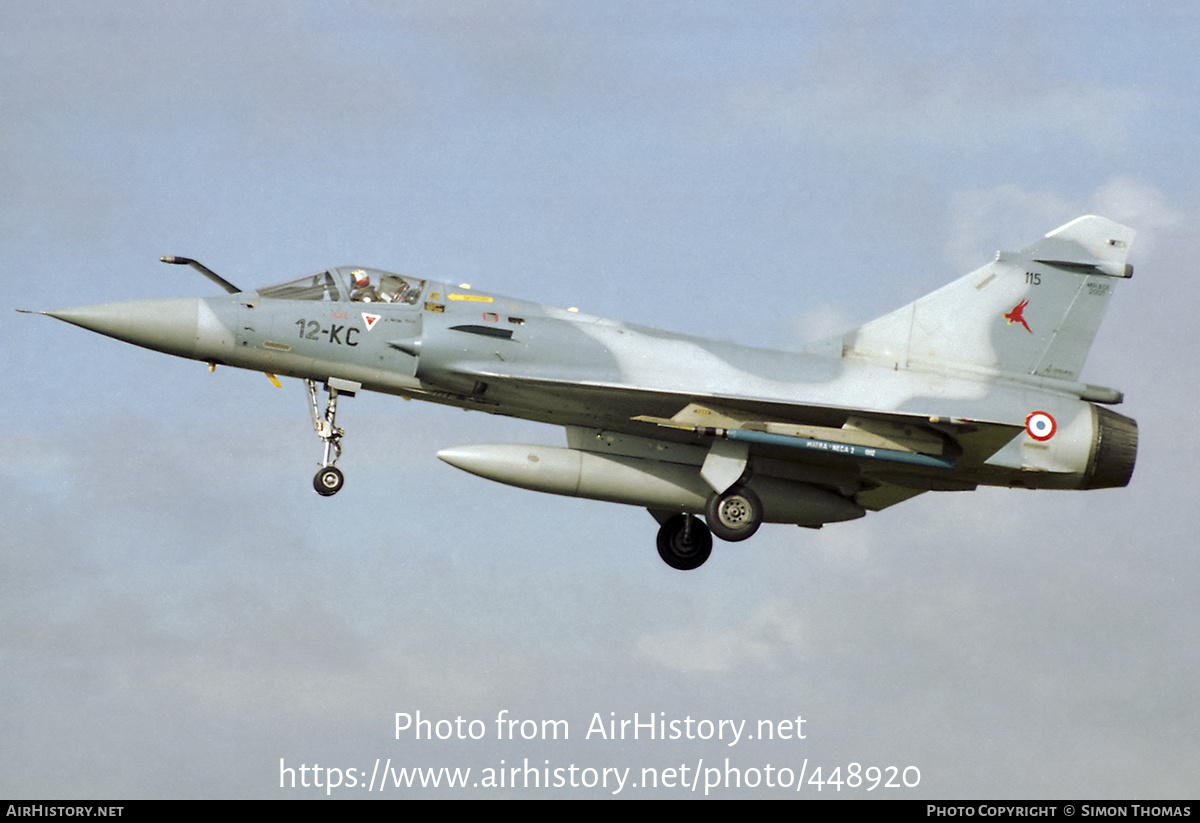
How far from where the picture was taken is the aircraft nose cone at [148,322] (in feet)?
59.9

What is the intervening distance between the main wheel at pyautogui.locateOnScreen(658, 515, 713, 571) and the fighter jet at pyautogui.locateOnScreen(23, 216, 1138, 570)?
1.21 m

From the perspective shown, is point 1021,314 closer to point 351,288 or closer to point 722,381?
point 722,381

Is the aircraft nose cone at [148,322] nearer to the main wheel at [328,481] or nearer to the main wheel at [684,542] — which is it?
the main wheel at [328,481]

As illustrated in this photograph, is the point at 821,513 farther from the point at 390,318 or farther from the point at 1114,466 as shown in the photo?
the point at 390,318

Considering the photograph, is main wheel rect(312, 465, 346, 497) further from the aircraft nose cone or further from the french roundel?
the french roundel

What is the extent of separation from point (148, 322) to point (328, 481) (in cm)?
268

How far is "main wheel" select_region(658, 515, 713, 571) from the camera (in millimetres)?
20828

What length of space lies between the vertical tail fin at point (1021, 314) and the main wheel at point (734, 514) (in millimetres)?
2220

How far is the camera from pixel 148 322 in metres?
18.4

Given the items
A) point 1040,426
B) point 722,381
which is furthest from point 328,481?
point 1040,426

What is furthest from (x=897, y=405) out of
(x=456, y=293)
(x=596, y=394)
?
(x=456, y=293)

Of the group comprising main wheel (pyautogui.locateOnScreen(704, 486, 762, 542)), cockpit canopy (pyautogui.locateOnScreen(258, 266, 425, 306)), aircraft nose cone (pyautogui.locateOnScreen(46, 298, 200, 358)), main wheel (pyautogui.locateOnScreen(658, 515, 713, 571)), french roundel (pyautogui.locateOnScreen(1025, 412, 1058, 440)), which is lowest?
main wheel (pyautogui.locateOnScreen(658, 515, 713, 571))

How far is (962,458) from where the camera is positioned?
62.4 feet

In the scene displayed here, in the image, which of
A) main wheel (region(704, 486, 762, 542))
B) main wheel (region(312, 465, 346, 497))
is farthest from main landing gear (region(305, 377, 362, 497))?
main wheel (region(704, 486, 762, 542))
